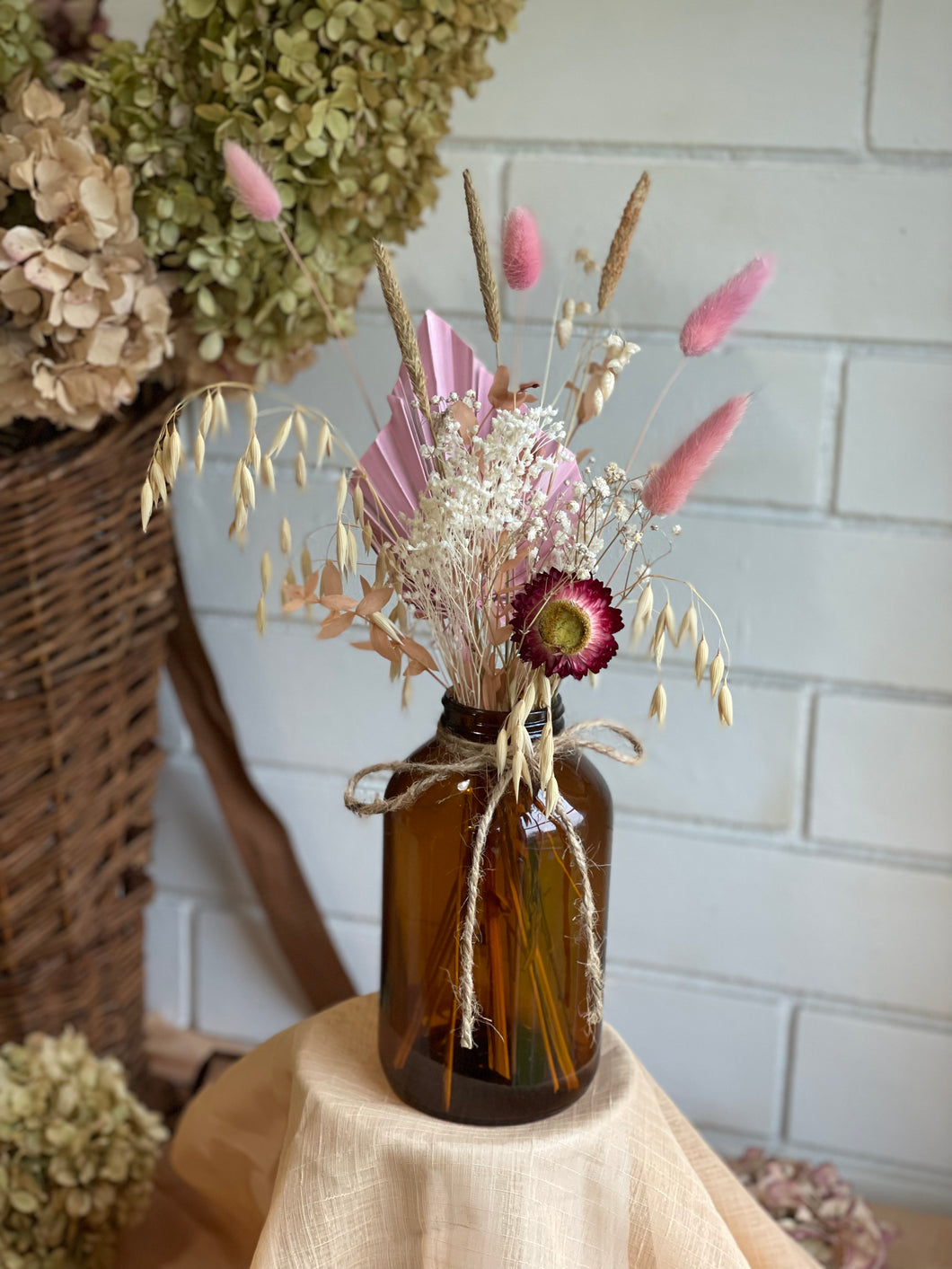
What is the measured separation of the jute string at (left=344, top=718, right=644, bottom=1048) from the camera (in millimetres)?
537

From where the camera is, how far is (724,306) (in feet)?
1.75

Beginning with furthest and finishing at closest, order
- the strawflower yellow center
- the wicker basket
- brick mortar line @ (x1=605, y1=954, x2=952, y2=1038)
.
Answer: brick mortar line @ (x1=605, y1=954, x2=952, y2=1038) < the wicker basket < the strawflower yellow center

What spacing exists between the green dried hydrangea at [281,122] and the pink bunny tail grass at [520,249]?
0.62 ft

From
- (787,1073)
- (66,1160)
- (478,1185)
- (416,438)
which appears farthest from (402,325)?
(787,1073)

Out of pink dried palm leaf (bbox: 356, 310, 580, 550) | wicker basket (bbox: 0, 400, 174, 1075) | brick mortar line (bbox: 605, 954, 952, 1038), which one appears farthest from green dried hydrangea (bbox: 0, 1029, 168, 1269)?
pink dried palm leaf (bbox: 356, 310, 580, 550)

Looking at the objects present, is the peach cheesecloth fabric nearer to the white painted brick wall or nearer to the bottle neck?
the bottle neck

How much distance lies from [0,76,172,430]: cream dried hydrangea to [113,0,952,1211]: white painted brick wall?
0.27 m

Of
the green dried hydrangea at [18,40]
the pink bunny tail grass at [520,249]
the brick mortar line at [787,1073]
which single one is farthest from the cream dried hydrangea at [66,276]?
the brick mortar line at [787,1073]

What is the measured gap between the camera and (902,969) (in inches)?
37.1

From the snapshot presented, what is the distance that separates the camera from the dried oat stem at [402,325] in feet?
1.71

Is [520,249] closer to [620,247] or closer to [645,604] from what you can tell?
[620,247]

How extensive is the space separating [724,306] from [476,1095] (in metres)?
0.39

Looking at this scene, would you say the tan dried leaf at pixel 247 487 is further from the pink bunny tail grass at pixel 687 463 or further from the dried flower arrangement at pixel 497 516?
the pink bunny tail grass at pixel 687 463

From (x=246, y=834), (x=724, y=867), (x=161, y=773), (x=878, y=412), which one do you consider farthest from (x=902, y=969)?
(x=161, y=773)
